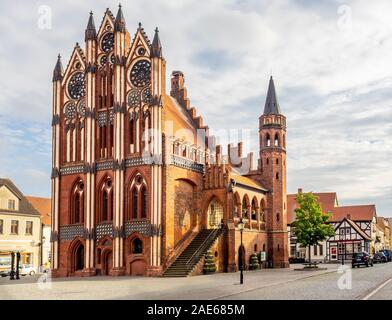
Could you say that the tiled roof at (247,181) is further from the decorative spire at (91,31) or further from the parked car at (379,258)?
the parked car at (379,258)

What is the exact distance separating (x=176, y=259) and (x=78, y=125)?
1552 cm

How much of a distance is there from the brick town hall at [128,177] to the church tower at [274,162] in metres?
8.20

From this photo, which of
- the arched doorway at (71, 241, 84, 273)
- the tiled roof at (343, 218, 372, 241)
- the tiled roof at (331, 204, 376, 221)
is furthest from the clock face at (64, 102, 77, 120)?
the tiled roof at (331, 204, 376, 221)

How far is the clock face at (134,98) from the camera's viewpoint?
51.5 m

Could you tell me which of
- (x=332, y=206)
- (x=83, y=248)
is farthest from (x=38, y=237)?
(x=332, y=206)

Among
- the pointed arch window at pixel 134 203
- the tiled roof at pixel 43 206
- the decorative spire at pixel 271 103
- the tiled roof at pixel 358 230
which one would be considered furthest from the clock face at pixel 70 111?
the tiled roof at pixel 358 230

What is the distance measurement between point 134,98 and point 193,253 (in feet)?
47.3

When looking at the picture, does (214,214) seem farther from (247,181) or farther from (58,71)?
(58,71)

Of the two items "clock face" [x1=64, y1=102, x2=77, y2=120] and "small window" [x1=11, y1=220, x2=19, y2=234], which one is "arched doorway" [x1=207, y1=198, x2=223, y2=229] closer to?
"clock face" [x1=64, y1=102, x2=77, y2=120]

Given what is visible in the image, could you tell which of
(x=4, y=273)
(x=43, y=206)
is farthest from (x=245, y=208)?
(x=43, y=206)

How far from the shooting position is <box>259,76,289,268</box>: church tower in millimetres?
65938

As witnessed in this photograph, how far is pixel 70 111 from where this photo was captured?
A: 55.2 meters

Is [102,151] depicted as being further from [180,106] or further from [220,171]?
[180,106]
